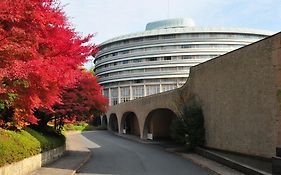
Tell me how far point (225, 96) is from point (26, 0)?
58.9 feet

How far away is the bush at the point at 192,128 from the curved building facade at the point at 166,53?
82.0 meters

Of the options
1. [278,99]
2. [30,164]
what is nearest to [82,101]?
[30,164]

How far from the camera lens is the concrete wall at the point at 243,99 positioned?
20.5 metres

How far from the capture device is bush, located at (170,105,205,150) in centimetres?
3022

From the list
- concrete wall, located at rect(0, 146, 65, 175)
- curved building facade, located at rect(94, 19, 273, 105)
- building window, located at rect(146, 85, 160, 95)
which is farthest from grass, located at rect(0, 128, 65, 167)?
building window, located at rect(146, 85, 160, 95)

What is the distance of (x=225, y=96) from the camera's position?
85.9 feet

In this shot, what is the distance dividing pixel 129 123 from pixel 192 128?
38.7 m

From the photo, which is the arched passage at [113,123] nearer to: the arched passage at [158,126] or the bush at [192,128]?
the arched passage at [158,126]

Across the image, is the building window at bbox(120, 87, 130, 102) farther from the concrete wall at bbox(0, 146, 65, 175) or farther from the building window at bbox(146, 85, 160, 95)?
→ the concrete wall at bbox(0, 146, 65, 175)

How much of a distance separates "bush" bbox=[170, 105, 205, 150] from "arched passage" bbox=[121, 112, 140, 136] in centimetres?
3222

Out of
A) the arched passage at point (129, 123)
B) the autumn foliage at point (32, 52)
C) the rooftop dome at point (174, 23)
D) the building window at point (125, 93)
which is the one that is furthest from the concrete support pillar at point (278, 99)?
the rooftop dome at point (174, 23)

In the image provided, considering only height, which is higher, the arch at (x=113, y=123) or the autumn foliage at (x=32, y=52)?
the autumn foliage at (x=32, y=52)

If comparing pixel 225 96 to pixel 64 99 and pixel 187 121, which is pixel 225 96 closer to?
pixel 187 121

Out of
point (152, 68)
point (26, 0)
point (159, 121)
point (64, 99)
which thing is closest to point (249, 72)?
point (64, 99)
